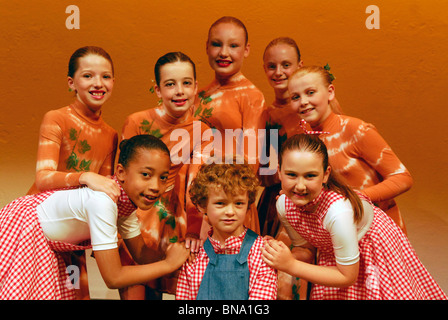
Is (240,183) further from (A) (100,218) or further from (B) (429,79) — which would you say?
(B) (429,79)

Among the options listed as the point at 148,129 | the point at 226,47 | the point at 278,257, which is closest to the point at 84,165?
the point at 148,129

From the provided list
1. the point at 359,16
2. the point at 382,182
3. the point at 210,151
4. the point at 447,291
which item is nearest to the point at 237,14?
the point at 359,16

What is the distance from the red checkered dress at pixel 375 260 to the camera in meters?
2.29

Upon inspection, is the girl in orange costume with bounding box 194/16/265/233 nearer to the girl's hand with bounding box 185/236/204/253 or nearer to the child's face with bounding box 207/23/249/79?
the child's face with bounding box 207/23/249/79

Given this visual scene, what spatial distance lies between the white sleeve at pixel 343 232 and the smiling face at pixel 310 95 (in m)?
0.57

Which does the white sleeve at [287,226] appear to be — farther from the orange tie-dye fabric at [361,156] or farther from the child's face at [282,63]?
the child's face at [282,63]

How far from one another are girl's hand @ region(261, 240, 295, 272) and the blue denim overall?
81 mm

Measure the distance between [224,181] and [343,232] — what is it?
0.48m

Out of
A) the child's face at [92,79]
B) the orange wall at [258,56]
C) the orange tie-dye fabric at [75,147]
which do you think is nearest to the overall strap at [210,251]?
the orange tie-dye fabric at [75,147]

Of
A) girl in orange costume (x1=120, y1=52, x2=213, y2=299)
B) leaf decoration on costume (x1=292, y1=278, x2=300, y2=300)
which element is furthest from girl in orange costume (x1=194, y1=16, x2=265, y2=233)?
leaf decoration on costume (x1=292, y1=278, x2=300, y2=300)

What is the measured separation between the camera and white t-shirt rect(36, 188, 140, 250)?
7.27ft

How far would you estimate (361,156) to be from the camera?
268 cm

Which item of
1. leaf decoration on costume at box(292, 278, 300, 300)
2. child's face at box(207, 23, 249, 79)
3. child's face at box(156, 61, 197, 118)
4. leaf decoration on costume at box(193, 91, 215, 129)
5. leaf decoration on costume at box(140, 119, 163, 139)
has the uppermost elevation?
child's face at box(207, 23, 249, 79)

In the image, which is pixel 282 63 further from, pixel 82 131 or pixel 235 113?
pixel 82 131
